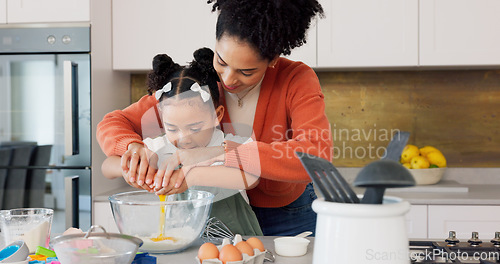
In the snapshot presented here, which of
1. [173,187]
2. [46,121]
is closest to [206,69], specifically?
[173,187]

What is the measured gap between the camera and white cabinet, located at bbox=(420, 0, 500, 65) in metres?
2.34

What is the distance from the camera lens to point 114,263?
2.73 ft

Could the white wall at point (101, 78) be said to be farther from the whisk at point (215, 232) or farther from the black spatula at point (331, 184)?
the black spatula at point (331, 184)

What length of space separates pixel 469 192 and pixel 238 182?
63.5 inches

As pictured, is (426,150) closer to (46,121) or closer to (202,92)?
(202,92)

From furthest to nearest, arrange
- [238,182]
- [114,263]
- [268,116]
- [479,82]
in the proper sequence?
1. [479,82]
2. [268,116]
3. [238,182]
4. [114,263]

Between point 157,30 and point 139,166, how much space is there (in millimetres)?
Answer: 1503

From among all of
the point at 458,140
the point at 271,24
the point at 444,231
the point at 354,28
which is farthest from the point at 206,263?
the point at 458,140

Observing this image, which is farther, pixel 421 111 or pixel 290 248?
pixel 421 111

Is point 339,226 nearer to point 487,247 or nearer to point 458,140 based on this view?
point 487,247

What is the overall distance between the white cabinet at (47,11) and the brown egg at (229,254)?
1.73m

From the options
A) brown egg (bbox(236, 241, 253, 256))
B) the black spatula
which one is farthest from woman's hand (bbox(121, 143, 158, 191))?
the black spatula

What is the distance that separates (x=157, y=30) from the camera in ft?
8.18

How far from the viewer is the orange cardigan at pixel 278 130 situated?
1.10 m
